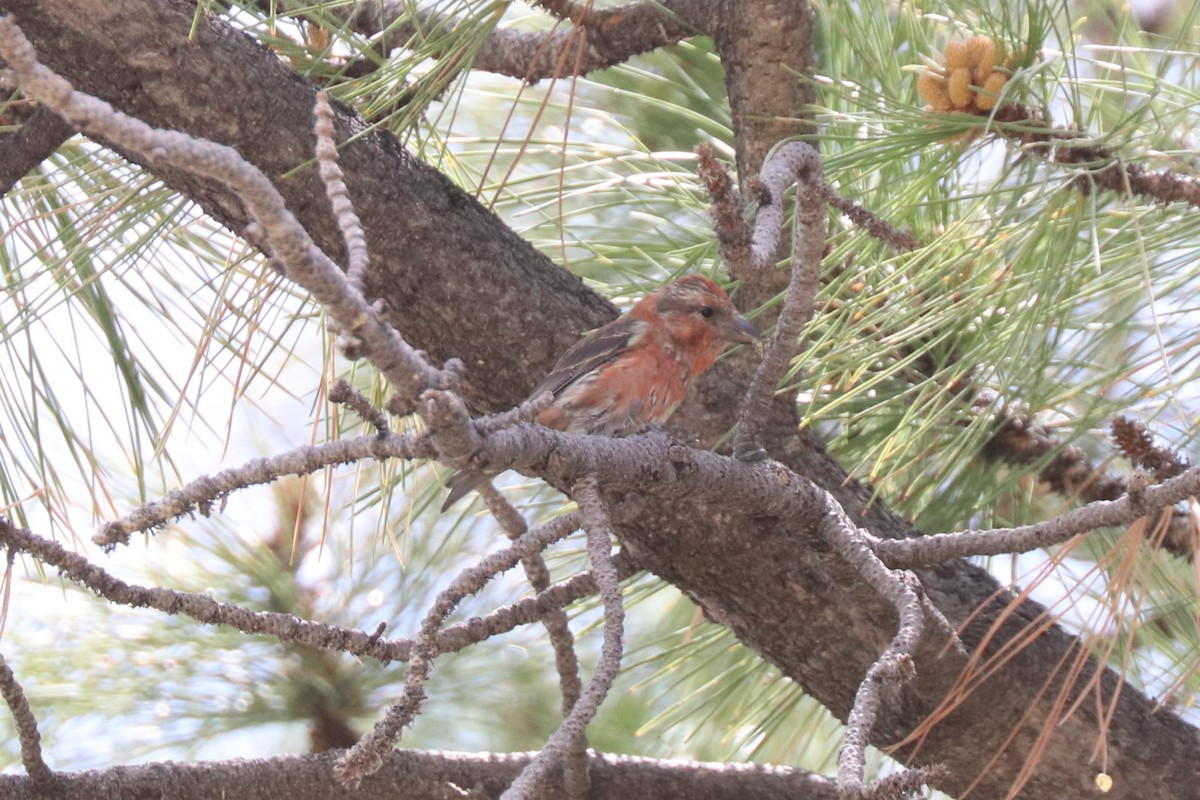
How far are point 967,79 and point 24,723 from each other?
2.04 metres

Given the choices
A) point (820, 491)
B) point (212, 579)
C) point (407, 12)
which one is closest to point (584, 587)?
point (820, 491)

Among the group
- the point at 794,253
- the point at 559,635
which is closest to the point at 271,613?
the point at 559,635

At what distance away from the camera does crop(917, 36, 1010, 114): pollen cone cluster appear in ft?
7.70

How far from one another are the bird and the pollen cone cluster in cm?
87

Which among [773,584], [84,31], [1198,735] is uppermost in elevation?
[84,31]

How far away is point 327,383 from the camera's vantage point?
3.14 m

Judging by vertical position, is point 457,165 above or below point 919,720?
above

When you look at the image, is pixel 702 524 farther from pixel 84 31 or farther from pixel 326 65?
pixel 84 31

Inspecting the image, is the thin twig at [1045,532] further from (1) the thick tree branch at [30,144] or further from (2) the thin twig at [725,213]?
(1) the thick tree branch at [30,144]

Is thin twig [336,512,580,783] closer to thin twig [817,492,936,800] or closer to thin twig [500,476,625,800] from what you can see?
thin twig [500,476,625,800]

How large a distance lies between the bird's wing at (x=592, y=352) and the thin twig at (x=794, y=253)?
0.50 metres

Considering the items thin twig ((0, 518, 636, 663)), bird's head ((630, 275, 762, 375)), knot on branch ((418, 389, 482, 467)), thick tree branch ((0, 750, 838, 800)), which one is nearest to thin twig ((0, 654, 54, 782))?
thick tree branch ((0, 750, 838, 800))

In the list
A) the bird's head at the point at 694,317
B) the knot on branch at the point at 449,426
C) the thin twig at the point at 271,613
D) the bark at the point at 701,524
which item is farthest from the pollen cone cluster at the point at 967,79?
the knot on branch at the point at 449,426

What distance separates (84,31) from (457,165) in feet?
3.88
